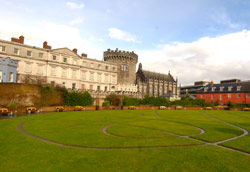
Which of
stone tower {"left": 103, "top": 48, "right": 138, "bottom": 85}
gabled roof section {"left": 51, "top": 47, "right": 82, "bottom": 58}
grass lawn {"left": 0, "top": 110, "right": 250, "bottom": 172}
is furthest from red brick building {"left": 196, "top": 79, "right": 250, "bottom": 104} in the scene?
grass lawn {"left": 0, "top": 110, "right": 250, "bottom": 172}

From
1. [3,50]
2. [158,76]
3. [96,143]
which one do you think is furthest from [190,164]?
[158,76]

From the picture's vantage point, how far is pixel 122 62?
69875 mm

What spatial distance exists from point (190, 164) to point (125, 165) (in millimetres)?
3121

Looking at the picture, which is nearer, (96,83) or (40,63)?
(40,63)

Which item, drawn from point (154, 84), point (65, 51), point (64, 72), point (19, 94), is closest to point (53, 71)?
point (64, 72)

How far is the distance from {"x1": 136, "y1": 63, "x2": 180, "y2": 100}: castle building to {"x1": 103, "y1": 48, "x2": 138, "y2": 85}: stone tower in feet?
48.9

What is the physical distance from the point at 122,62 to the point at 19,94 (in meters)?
40.9

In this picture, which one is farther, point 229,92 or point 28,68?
point 229,92

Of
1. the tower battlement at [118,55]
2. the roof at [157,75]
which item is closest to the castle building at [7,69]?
the tower battlement at [118,55]

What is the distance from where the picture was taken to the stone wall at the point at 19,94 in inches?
1292

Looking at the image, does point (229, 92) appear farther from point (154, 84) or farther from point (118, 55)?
point (118, 55)

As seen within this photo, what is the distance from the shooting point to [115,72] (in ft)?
223

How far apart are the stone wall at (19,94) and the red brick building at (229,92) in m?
68.1

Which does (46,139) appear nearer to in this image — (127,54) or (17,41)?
(17,41)
